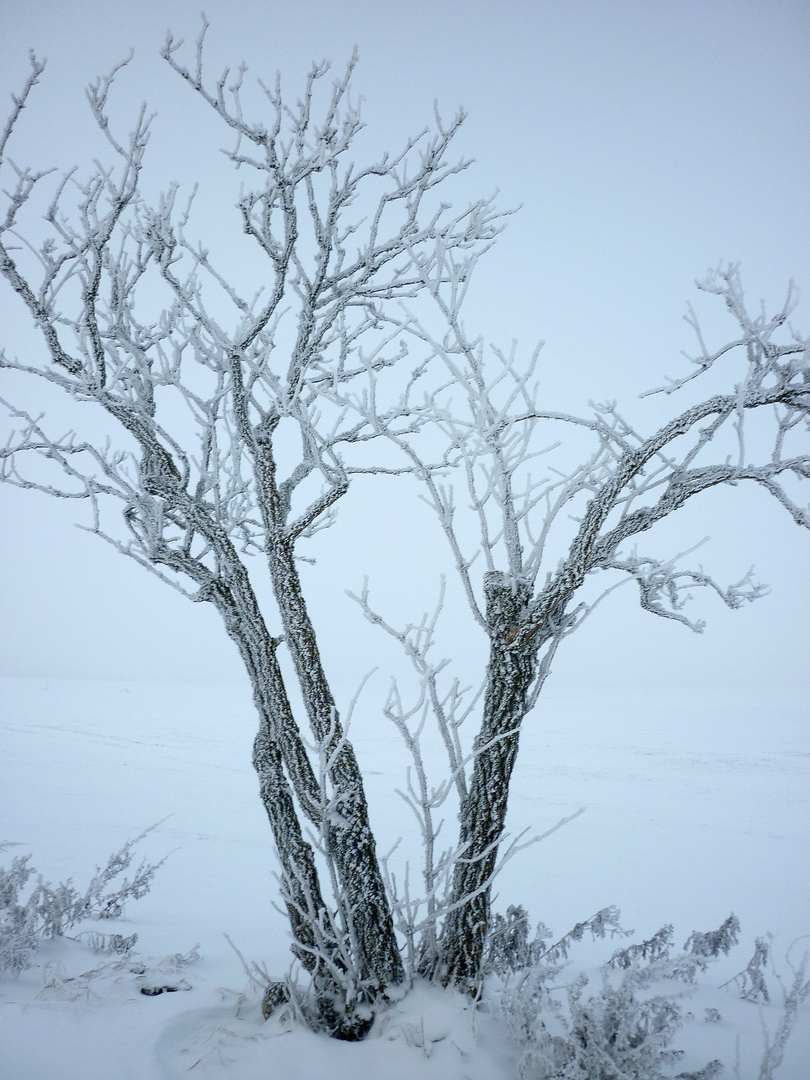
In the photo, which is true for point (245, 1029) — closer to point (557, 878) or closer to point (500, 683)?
point (500, 683)

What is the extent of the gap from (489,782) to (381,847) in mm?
4469

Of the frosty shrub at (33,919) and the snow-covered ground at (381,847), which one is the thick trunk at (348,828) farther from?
the frosty shrub at (33,919)

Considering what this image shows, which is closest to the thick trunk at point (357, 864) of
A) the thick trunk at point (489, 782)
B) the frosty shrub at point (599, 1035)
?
the thick trunk at point (489, 782)

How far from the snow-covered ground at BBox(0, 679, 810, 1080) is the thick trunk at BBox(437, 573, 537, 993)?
0.18 m

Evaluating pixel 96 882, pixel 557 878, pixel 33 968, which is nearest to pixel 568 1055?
pixel 33 968

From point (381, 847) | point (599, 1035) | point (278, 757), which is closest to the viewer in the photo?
point (599, 1035)

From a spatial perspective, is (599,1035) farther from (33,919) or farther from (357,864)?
(33,919)

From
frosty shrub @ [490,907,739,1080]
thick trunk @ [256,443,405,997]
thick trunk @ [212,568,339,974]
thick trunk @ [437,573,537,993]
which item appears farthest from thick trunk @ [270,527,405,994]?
frosty shrub @ [490,907,739,1080]

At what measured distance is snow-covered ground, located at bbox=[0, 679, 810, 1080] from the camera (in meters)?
1.99

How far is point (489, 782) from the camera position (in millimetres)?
2324

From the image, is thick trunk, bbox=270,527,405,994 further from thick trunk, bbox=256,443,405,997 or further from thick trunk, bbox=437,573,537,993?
thick trunk, bbox=437,573,537,993

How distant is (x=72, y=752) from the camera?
10609mm

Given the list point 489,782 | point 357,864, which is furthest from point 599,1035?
point 357,864

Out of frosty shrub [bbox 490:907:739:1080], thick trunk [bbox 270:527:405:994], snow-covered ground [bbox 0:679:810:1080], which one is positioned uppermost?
thick trunk [bbox 270:527:405:994]
